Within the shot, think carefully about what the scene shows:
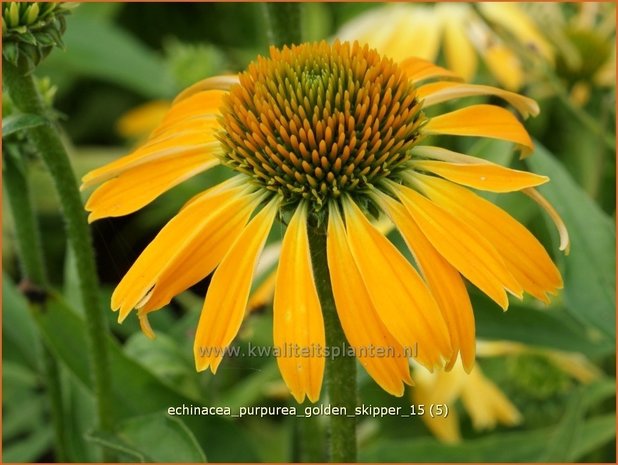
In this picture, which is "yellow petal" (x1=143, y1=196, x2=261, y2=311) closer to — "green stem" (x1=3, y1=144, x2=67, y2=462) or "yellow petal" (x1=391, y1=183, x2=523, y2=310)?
"yellow petal" (x1=391, y1=183, x2=523, y2=310)

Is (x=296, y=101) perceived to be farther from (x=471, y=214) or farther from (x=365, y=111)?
(x=471, y=214)

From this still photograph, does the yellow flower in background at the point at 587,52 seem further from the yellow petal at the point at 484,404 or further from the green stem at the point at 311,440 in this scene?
the green stem at the point at 311,440

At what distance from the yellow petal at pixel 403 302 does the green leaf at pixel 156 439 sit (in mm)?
274

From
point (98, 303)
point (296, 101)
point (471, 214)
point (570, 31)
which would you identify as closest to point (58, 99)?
point (570, 31)

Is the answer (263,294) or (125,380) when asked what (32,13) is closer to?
(125,380)

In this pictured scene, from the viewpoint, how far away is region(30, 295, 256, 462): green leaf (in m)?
1.10

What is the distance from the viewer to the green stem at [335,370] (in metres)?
0.83

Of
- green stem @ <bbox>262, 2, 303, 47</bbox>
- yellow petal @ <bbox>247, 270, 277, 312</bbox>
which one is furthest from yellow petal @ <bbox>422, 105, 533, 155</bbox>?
yellow petal @ <bbox>247, 270, 277, 312</bbox>

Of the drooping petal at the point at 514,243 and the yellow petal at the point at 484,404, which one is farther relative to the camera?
the yellow petal at the point at 484,404

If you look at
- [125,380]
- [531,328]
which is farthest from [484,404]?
[125,380]

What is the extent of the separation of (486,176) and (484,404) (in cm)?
62

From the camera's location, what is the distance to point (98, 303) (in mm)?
998

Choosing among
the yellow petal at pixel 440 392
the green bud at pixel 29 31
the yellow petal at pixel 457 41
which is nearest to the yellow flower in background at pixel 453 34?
the yellow petal at pixel 457 41

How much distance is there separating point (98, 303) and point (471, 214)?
0.41m
